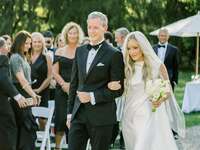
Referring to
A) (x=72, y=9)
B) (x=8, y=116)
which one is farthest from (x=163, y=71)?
(x=72, y=9)

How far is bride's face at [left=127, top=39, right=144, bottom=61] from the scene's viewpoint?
7293 mm

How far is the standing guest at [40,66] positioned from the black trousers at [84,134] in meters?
3.61

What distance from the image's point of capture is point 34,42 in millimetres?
10273

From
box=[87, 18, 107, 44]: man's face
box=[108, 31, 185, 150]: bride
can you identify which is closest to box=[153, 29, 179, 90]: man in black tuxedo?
box=[108, 31, 185, 150]: bride

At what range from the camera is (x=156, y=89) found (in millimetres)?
7461

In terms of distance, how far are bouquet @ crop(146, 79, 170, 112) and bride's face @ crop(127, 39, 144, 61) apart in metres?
0.39

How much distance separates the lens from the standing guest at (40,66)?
33.7 ft

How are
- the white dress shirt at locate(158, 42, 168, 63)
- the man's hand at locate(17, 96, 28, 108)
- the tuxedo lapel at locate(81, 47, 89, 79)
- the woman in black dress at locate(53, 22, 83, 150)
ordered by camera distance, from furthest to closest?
the white dress shirt at locate(158, 42, 168, 63)
the woman in black dress at locate(53, 22, 83, 150)
the man's hand at locate(17, 96, 28, 108)
the tuxedo lapel at locate(81, 47, 89, 79)

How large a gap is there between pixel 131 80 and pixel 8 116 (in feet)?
6.41

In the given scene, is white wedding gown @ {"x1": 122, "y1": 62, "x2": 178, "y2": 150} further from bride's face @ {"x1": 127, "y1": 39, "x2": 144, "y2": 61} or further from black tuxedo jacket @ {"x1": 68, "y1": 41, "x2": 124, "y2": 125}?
black tuxedo jacket @ {"x1": 68, "y1": 41, "x2": 124, "y2": 125}

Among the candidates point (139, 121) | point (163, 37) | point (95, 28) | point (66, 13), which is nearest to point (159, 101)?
point (139, 121)

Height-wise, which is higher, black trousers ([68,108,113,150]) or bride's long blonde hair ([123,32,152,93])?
bride's long blonde hair ([123,32,152,93])

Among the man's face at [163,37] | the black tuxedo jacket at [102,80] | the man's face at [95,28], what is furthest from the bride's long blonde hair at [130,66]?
the man's face at [163,37]

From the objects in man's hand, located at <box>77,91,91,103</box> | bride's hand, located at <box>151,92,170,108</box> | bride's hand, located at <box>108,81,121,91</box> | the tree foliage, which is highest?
bride's hand, located at <box>108,81,121,91</box>
